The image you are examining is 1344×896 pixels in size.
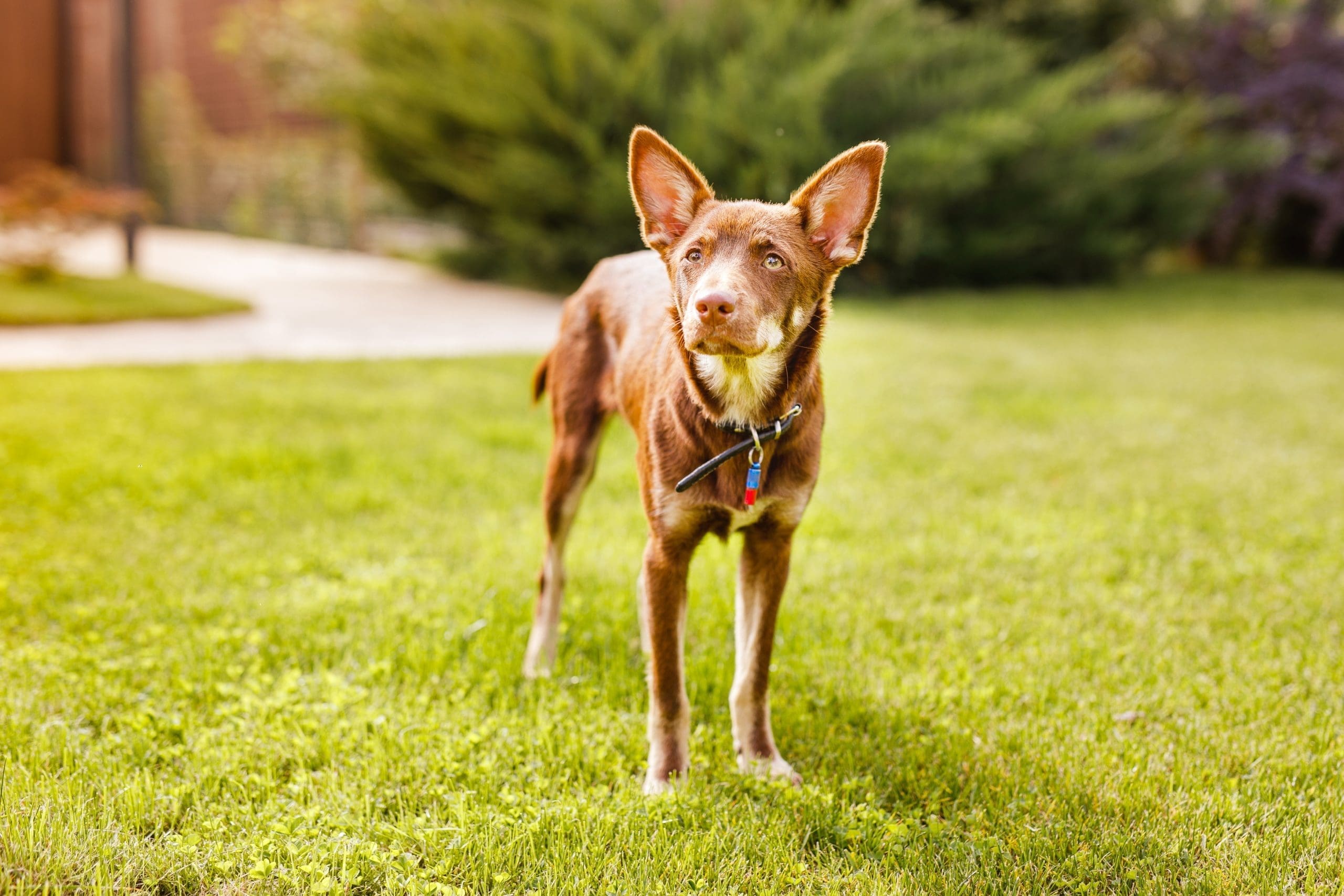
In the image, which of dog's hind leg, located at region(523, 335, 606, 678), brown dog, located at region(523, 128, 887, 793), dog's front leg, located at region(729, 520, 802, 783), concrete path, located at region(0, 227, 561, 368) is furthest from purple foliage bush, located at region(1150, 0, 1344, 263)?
dog's front leg, located at region(729, 520, 802, 783)

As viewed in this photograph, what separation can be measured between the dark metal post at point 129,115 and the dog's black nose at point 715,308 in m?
10.9

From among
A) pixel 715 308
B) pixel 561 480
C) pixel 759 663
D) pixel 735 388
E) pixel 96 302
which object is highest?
pixel 715 308

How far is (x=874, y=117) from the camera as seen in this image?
11.8 meters

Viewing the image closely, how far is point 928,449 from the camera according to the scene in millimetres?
5758

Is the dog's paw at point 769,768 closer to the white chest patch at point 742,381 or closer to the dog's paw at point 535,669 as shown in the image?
the dog's paw at point 535,669

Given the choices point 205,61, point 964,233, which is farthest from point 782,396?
point 205,61

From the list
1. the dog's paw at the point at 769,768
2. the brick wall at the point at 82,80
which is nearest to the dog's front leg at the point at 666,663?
the dog's paw at the point at 769,768

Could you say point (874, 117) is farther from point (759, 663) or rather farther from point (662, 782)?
point (662, 782)

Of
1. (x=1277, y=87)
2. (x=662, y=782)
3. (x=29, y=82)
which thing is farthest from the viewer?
(x=29, y=82)

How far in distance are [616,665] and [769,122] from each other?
8.57 m

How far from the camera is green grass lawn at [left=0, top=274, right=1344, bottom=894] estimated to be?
2.31 metres

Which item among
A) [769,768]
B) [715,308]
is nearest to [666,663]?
[769,768]

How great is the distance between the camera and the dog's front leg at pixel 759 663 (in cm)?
269

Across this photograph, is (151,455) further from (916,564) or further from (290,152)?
(290,152)
